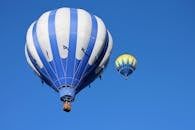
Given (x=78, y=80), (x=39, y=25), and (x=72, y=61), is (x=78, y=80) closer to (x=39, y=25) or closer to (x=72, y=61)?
(x=72, y=61)

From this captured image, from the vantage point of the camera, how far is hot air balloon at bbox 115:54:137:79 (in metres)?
45.9

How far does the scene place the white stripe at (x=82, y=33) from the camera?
37.3 metres

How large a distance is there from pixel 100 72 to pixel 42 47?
3.34 m

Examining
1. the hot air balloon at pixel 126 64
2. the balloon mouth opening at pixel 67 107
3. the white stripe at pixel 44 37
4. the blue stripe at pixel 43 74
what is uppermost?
the hot air balloon at pixel 126 64

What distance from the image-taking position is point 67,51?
122 feet

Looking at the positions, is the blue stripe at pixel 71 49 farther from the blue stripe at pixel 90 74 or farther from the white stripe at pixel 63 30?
the blue stripe at pixel 90 74

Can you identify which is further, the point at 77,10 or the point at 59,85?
the point at 77,10

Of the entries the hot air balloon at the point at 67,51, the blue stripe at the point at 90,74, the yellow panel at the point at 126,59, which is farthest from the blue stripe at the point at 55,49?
the yellow panel at the point at 126,59

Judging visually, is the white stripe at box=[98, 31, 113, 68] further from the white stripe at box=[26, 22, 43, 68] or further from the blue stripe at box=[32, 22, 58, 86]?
the white stripe at box=[26, 22, 43, 68]

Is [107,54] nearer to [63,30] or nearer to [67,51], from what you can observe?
[67,51]

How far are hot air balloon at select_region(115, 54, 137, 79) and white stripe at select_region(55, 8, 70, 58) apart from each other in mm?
8182

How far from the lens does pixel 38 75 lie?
127 ft

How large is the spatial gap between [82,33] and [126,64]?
29.1 feet

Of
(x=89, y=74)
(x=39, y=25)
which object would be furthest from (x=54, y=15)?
(x=89, y=74)
